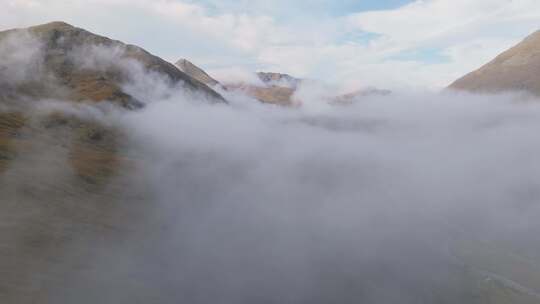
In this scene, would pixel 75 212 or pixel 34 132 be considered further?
pixel 34 132

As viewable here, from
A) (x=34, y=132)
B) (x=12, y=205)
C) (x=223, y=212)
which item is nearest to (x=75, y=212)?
(x=12, y=205)

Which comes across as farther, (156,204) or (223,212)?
(223,212)

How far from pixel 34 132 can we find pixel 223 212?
79.4 metres

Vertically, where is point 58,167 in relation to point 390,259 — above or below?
above

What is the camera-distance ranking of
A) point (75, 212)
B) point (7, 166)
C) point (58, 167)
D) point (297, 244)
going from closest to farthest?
1. point (75, 212)
2. point (7, 166)
3. point (58, 167)
4. point (297, 244)

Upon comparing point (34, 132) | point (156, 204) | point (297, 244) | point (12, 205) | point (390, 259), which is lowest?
point (390, 259)

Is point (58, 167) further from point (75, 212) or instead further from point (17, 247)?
point (17, 247)

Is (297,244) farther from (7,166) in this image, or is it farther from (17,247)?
(17,247)

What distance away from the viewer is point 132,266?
291 feet

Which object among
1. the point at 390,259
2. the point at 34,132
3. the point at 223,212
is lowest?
the point at 390,259

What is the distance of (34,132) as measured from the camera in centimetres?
16475

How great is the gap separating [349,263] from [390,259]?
34.2m

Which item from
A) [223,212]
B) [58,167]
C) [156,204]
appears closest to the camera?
[58,167]

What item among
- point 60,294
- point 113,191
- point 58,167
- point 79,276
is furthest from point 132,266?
point 58,167
